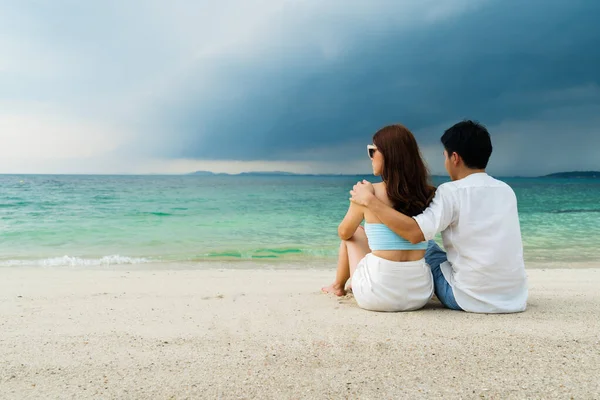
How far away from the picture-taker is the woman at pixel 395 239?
3631 mm

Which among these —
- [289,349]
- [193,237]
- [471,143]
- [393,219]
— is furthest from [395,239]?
[193,237]

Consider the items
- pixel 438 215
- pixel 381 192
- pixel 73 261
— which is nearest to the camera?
pixel 438 215

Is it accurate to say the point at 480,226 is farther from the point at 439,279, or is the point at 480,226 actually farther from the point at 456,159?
the point at 439,279

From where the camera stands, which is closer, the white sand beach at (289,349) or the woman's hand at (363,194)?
the white sand beach at (289,349)

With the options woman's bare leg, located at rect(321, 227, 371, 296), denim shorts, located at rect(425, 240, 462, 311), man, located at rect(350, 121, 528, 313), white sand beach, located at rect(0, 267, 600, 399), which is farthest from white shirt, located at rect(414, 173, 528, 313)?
woman's bare leg, located at rect(321, 227, 371, 296)

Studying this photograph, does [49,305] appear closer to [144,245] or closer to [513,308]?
[513,308]

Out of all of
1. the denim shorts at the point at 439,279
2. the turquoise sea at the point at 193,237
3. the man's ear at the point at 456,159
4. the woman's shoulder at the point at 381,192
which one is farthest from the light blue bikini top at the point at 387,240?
the turquoise sea at the point at 193,237

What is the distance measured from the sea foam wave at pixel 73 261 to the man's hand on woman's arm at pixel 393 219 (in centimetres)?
685

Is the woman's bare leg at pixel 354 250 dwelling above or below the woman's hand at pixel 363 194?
below

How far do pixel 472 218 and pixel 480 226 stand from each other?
0.28ft

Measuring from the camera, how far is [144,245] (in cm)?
1177

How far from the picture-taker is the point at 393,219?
354 cm

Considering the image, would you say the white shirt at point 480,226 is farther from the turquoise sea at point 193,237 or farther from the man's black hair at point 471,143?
the turquoise sea at point 193,237

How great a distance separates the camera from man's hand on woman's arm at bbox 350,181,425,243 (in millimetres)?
3527
